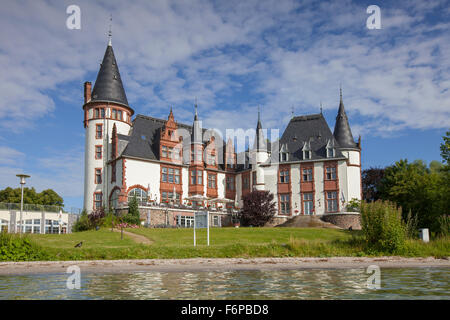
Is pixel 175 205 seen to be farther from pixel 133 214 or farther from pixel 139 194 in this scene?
pixel 133 214

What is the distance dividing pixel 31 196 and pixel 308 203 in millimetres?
45042

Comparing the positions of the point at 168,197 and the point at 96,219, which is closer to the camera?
the point at 96,219

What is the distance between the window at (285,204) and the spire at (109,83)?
2266cm

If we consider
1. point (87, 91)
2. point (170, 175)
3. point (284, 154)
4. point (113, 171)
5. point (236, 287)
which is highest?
point (87, 91)

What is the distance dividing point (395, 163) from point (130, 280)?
48.1m

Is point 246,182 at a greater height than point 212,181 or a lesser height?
lesser

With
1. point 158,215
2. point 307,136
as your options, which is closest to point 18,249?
point 158,215

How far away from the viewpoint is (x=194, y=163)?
5175cm

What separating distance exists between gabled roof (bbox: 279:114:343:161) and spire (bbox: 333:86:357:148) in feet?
5.00

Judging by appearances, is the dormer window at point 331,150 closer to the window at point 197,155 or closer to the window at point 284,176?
the window at point 284,176

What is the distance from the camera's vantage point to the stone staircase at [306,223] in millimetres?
45938

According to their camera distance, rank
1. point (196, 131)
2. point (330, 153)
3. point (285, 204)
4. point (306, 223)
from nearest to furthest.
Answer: point (306, 223), point (330, 153), point (285, 204), point (196, 131)

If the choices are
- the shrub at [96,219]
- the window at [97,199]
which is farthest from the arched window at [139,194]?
the shrub at [96,219]

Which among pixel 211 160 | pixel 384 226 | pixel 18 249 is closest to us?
pixel 18 249
